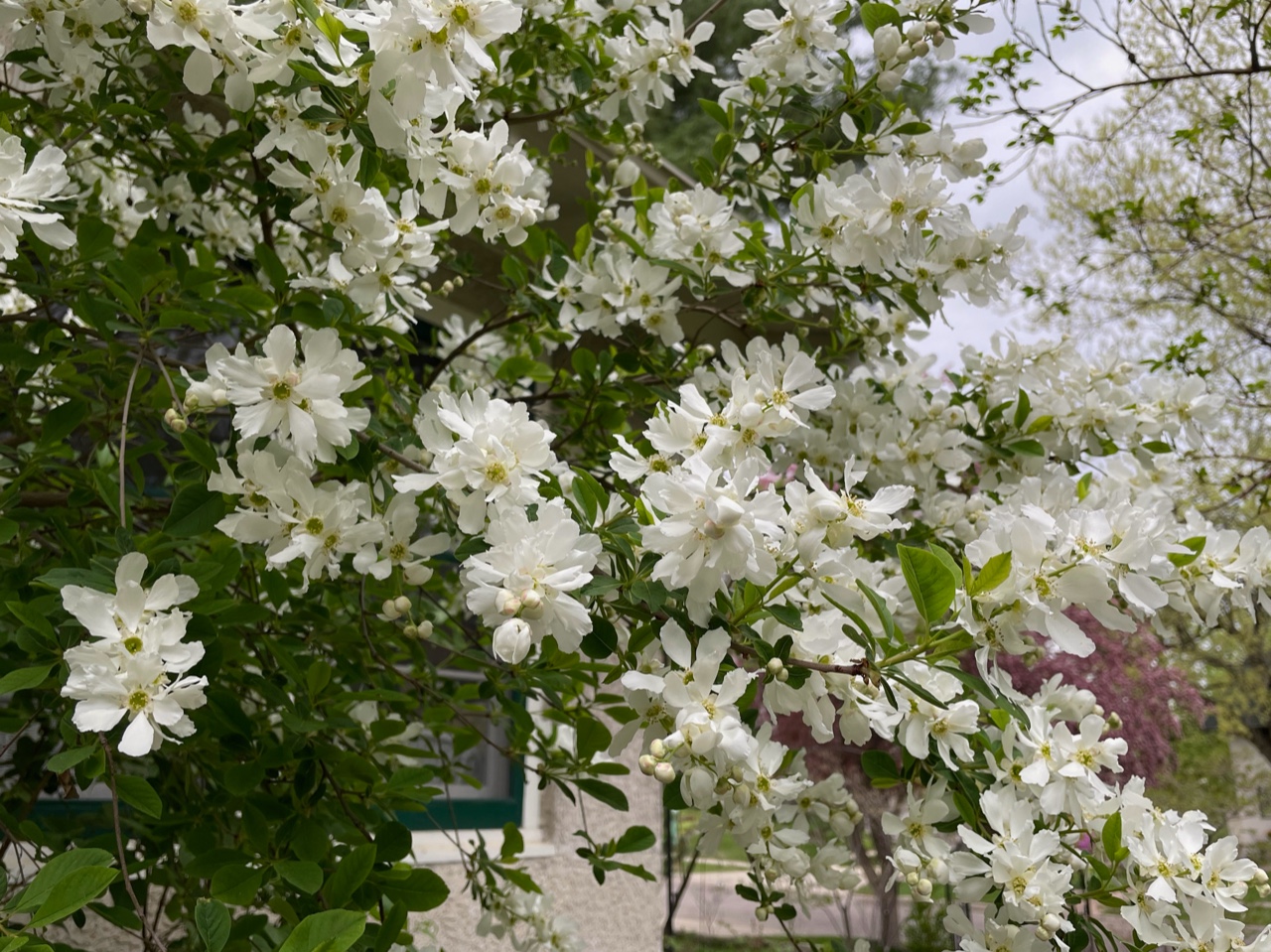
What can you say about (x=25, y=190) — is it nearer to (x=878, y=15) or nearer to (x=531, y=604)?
(x=531, y=604)

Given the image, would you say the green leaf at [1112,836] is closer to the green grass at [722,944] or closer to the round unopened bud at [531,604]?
the round unopened bud at [531,604]

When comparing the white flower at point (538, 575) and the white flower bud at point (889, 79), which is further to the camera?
the white flower bud at point (889, 79)

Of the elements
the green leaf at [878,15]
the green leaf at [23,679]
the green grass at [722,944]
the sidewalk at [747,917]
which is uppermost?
the green leaf at [878,15]

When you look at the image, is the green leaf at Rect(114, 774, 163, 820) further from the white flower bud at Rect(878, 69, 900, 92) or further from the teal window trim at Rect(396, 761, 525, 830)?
the teal window trim at Rect(396, 761, 525, 830)

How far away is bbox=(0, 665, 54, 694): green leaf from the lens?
3.34ft

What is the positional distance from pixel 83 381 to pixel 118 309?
417 millimetres

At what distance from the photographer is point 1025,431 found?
184 cm

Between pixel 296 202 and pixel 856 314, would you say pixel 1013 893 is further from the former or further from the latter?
pixel 296 202

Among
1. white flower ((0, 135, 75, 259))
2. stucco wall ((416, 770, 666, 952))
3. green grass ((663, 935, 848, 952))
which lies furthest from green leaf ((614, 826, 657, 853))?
green grass ((663, 935, 848, 952))

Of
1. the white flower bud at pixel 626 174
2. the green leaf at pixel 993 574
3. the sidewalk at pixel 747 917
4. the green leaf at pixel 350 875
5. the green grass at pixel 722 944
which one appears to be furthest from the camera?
the sidewalk at pixel 747 917

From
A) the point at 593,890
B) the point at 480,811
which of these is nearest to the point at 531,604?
the point at 480,811

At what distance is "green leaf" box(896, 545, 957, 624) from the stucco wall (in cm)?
269

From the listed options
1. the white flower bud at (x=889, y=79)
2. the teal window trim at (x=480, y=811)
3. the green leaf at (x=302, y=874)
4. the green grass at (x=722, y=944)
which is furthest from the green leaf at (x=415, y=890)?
the green grass at (x=722, y=944)

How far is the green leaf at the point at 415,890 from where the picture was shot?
→ 134cm
